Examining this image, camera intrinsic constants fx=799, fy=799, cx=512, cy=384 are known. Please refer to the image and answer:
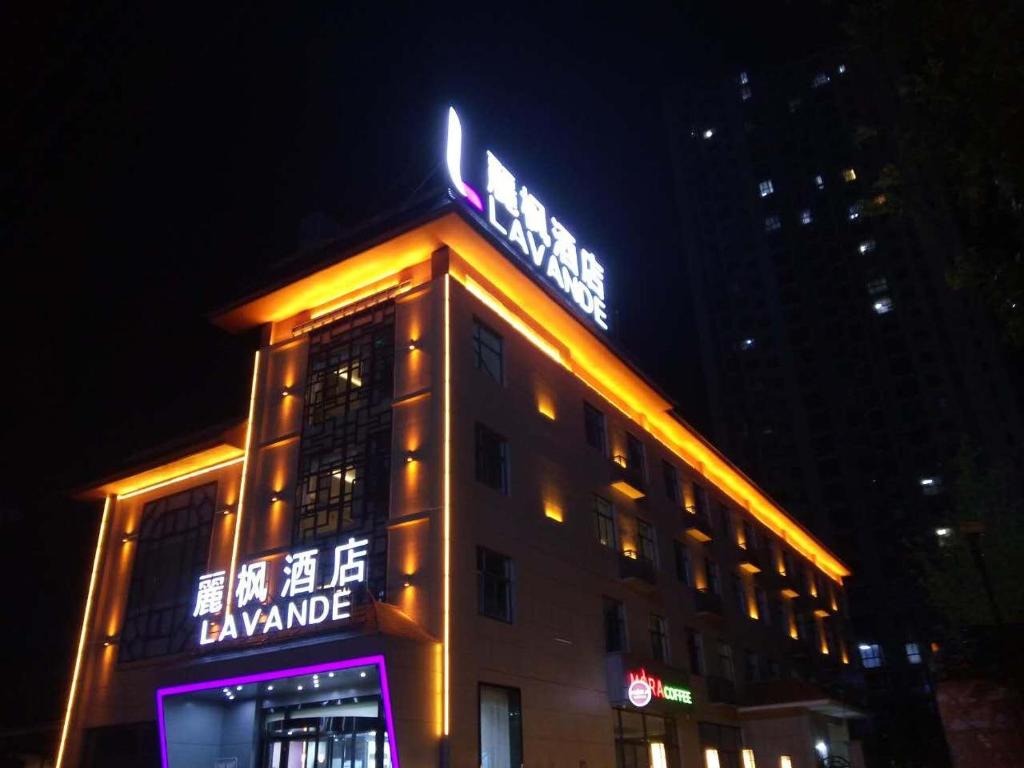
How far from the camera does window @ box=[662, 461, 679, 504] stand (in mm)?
34219

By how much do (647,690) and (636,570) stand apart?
14.5ft

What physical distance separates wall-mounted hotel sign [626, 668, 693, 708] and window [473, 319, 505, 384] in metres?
9.67

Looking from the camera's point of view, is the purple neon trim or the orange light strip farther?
the orange light strip

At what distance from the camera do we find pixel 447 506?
19.5m

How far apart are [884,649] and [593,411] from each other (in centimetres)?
5302

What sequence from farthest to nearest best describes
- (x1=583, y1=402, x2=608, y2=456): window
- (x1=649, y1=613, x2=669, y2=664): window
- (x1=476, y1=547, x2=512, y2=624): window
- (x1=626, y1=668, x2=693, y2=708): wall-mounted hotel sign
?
(x1=583, y1=402, x2=608, y2=456): window
(x1=649, y1=613, x2=669, y2=664): window
(x1=626, y1=668, x2=693, y2=708): wall-mounted hotel sign
(x1=476, y1=547, x2=512, y2=624): window

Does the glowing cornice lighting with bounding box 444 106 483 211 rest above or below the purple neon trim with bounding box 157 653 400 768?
above

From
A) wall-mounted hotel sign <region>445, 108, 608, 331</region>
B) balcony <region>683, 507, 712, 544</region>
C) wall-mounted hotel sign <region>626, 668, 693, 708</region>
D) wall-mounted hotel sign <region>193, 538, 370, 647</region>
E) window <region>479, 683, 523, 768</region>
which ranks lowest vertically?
window <region>479, 683, 523, 768</region>

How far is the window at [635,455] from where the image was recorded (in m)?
31.3

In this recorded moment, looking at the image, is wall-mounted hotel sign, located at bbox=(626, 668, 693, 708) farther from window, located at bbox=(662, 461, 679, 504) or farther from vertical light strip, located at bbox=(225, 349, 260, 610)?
vertical light strip, located at bbox=(225, 349, 260, 610)

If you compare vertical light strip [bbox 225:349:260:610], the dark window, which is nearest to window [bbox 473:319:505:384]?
vertical light strip [bbox 225:349:260:610]

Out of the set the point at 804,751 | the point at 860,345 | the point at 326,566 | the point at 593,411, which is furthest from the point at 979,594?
the point at 860,345

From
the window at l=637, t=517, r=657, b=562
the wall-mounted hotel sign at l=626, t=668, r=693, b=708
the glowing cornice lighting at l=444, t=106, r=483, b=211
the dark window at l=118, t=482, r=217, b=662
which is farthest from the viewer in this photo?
the window at l=637, t=517, r=657, b=562

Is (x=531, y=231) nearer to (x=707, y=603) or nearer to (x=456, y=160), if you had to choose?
(x=456, y=160)
